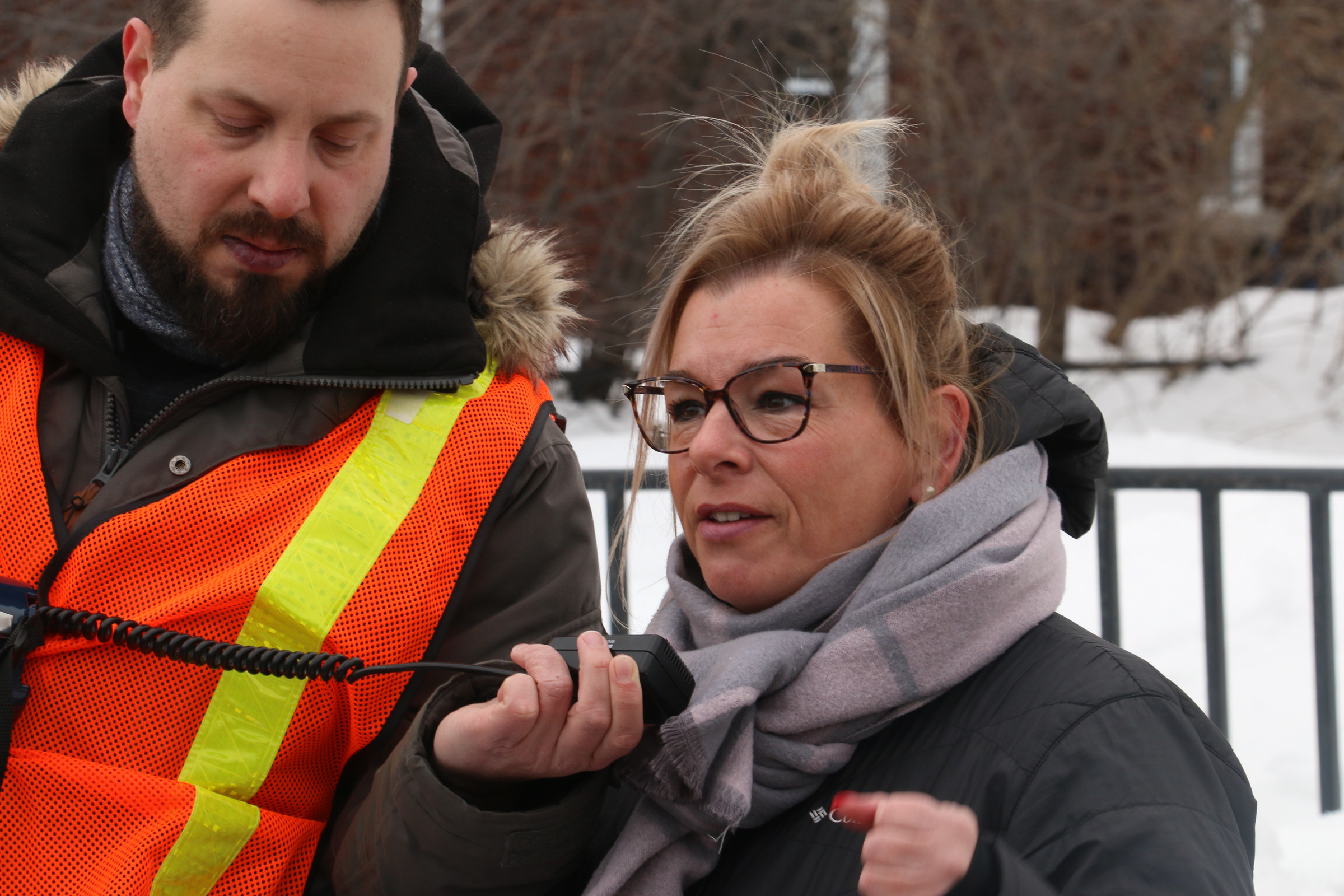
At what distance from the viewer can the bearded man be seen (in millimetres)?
1827

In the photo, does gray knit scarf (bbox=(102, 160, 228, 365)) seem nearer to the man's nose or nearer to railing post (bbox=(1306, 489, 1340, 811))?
the man's nose

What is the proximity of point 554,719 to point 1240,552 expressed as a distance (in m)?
5.26

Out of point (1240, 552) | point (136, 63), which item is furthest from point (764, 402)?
point (1240, 552)

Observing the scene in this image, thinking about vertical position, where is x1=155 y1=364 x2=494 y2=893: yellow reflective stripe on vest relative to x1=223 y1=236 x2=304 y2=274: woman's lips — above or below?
below

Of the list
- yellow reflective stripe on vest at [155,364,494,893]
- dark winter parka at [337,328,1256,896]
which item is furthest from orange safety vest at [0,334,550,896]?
dark winter parka at [337,328,1256,896]

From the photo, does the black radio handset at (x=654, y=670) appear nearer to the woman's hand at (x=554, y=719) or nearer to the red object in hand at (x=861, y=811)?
the woman's hand at (x=554, y=719)

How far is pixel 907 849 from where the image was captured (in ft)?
4.02

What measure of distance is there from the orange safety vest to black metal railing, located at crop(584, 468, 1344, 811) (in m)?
1.96

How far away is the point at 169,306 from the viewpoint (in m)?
2.09

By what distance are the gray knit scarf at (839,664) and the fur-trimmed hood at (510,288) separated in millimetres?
717

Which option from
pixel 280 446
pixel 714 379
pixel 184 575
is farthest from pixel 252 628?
pixel 714 379

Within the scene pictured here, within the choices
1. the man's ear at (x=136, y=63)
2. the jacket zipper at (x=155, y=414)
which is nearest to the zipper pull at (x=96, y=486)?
the jacket zipper at (x=155, y=414)

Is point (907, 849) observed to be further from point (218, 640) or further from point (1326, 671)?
point (1326, 671)

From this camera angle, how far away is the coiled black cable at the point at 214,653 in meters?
1.79
